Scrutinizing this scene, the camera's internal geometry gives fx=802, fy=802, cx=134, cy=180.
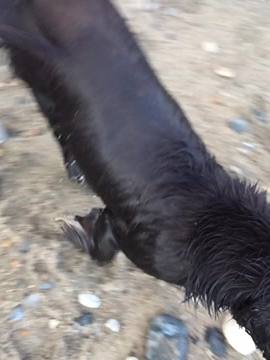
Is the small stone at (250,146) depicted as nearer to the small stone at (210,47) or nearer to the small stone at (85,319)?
the small stone at (210,47)

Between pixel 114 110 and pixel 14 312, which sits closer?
pixel 114 110

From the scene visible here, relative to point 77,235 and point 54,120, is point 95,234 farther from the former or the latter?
point 54,120

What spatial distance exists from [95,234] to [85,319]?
1.04 feet

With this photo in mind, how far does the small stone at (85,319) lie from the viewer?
114 inches

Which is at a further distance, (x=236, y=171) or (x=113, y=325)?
(x=236, y=171)

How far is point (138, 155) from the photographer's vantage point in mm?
2623

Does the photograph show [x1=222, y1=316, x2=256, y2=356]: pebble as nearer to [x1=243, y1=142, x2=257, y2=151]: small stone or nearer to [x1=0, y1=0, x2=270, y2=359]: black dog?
[x1=0, y1=0, x2=270, y2=359]: black dog

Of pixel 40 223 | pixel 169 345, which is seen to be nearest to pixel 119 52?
pixel 40 223

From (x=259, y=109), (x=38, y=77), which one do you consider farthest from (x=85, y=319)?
(x=259, y=109)

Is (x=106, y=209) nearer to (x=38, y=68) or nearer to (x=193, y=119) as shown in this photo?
(x=38, y=68)

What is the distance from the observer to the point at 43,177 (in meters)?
3.32

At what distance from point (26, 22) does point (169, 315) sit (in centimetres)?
117

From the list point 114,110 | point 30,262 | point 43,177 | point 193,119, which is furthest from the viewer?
point 193,119

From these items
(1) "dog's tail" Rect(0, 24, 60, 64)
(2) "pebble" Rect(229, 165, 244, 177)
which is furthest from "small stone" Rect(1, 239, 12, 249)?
(2) "pebble" Rect(229, 165, 244, 177)
